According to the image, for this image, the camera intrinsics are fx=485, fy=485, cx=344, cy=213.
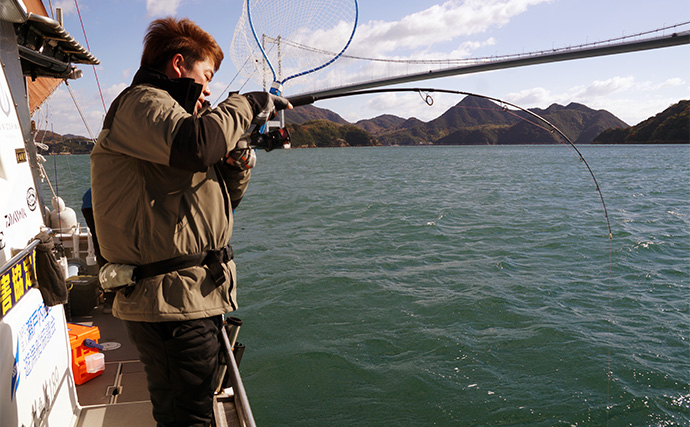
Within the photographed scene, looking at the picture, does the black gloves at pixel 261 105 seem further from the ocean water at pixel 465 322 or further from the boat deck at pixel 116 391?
the ocean water at pixel 465 322

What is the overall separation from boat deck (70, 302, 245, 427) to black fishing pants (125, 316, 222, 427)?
791 millimetres

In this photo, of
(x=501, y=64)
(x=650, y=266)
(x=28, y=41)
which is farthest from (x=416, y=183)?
(x=28, y=41)

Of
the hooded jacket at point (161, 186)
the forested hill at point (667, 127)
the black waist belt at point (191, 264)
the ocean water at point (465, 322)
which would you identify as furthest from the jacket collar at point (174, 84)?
the forested hill at point (667, 127)

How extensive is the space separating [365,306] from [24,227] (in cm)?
618

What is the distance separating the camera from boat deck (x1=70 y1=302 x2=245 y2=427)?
115 inches

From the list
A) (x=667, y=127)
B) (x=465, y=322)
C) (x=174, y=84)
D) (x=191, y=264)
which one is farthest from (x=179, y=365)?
(x=667, y=127)

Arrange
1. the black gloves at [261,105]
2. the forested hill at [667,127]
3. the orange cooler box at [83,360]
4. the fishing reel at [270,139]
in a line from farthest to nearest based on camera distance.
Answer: the forested hill at [667,127] < the orange cooler box at [83,360] < the fishing reel at [270,139] < the black gloves at [261,105]

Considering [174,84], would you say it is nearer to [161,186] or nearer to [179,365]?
[161,186]

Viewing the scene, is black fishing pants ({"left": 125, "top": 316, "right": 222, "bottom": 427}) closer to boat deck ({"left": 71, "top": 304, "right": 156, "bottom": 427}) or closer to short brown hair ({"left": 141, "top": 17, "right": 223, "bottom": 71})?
short brown hair ({"left": 141, "top": 17, "right": 223, "bottom": 71})

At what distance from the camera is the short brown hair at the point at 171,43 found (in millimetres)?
1901

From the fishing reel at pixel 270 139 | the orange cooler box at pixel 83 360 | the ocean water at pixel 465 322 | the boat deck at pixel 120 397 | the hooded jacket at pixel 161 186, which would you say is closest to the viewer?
the hooded jacket at pixel 161 186

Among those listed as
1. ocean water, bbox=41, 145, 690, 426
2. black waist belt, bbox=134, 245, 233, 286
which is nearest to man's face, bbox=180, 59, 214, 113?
black waist belt, bbox=134, 245, 233, 286

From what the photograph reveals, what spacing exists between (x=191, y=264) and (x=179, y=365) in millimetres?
396

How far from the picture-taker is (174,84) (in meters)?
1.86
